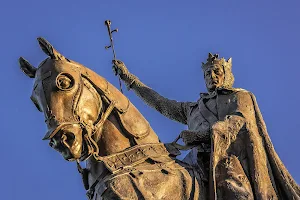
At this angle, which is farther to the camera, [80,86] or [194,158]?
[194,158]

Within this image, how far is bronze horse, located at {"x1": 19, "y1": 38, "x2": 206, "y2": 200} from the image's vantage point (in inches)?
308

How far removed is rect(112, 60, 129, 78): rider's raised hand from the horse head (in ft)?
8.68

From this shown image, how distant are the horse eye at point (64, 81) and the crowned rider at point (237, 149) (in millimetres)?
1733

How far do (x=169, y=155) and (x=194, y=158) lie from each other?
47cm

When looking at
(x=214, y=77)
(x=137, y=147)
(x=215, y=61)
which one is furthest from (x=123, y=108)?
(x=215, y=61)

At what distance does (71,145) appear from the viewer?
25.8 ft

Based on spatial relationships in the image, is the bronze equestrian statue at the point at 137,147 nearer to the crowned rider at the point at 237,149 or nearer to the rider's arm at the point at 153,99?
the crowned rider at the point at 237,149

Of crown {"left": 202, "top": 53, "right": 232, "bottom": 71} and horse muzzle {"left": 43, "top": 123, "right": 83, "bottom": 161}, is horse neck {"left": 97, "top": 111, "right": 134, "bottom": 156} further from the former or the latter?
crown {"left": 202, "top": 53, "right": 232, "bottom": 71}

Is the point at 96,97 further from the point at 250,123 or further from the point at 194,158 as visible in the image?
the point at 250,123

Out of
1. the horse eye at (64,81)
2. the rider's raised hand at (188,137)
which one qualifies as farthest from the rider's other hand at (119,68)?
the horse eye at (64,81)

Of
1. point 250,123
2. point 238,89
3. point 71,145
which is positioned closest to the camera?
point 71,145

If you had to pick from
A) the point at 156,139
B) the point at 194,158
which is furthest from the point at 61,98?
the point at 194,158

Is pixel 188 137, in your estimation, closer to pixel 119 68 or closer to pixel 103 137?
pixel 103 137

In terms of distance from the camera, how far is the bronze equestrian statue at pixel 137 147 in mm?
7867
